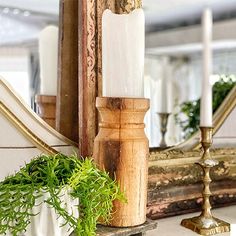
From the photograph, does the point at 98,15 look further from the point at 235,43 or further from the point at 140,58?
the point at 235,43

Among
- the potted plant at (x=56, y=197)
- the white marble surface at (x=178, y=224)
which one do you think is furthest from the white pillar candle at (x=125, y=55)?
the white marble surface at (x=178, y=224)

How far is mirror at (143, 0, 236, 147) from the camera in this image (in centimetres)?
76

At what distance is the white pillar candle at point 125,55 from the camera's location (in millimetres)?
555

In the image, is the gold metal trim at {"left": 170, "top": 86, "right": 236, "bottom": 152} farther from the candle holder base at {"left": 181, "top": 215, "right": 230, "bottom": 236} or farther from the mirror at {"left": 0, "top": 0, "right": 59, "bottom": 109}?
the mirror at {"left": 0, "top": 0, "right": 59, "bottom": 109}

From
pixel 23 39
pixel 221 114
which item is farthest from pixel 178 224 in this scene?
pixel 23 39

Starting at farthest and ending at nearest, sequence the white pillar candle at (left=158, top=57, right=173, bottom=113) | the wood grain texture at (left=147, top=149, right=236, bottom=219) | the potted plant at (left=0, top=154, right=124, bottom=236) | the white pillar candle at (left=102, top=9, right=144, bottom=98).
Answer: the white pillar candle at (left=158, top=57, right=173, bottom=113), the wood grain texture at (left=147, top=149, right=236, bottom=219), the white pillar candle at (left=102, top=9, right=144, bottom=98), the potted plant at (left=0, top=154, right=124, bottom=236)

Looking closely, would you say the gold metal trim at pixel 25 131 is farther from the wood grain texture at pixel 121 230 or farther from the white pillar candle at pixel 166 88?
the white pillar candle at pixel 166 88

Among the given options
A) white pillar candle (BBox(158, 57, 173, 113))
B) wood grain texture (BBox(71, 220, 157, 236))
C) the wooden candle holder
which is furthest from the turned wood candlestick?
white pillar candle (BBox(158, 57, 173, 113))

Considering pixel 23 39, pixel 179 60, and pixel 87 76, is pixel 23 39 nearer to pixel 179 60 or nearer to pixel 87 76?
pixel 87 76

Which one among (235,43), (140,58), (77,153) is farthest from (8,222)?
(235,43)

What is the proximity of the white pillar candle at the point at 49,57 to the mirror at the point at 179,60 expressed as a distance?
20 cm

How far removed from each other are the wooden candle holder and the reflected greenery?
0.96 feet

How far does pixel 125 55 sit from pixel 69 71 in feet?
0.40

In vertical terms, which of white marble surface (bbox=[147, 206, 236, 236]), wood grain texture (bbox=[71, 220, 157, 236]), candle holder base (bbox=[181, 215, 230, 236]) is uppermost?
wood grain texture (bbox=[71, 220, 157, 236])
